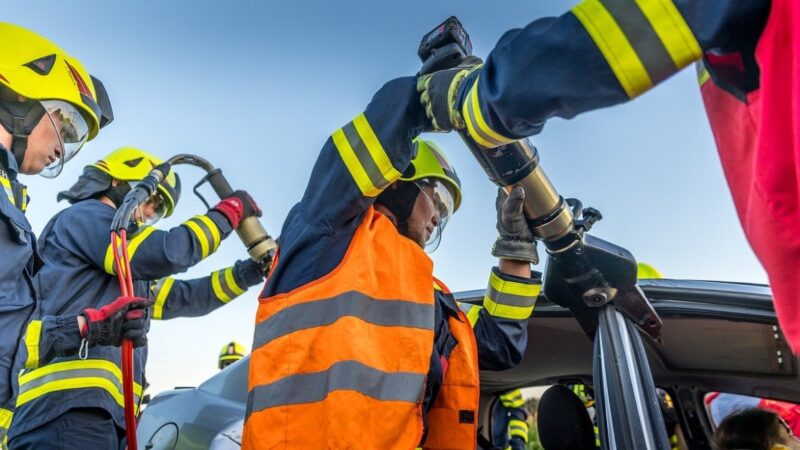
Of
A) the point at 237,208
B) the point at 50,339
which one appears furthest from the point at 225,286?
the point at 50,339

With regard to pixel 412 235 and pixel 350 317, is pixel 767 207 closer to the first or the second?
pixel 350 317

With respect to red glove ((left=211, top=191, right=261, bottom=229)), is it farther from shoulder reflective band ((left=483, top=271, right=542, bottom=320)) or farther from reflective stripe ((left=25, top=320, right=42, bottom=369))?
shoulder reflective band ((left=483, top=271, right=542, bottom=320))

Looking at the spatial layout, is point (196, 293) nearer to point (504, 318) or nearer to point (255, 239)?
point (255, 239)

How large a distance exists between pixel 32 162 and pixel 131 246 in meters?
0.98

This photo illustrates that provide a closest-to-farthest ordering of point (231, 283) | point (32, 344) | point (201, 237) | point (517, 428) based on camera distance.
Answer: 1. point (32, 344)
2. point (201, 237)
3. point (231, 283)
4. point (517, 428)

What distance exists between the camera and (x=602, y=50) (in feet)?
3.51

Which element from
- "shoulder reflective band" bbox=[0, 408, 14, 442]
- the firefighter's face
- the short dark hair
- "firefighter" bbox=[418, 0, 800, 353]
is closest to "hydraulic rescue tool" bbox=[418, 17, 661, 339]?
the firefighter's face

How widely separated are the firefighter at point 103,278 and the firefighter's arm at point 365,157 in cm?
161

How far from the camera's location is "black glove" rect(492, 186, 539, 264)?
2.18 m

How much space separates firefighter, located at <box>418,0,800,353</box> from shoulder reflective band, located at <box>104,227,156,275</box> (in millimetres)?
2435

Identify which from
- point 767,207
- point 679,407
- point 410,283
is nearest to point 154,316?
point 410,283

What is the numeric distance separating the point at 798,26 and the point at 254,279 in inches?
137

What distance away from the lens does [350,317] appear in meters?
1.73

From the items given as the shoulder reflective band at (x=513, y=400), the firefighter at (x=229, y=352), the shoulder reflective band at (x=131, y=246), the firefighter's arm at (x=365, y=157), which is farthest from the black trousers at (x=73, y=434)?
the firefighter at (x=229, y=352)
